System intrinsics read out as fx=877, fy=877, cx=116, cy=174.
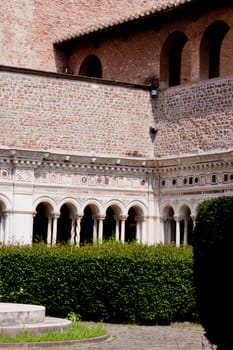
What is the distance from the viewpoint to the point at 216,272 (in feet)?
34.8

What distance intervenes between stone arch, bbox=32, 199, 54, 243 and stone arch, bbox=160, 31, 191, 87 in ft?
17.2

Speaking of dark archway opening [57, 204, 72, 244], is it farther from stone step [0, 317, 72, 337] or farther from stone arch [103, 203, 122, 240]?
stone step [0, 317, 72, 337]

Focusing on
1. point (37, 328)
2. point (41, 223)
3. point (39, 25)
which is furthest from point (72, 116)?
point (37, 328)

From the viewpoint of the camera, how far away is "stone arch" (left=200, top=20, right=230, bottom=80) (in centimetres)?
2536

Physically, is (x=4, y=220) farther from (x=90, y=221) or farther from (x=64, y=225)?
(x=90, y=221)

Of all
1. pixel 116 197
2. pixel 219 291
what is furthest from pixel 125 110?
pixel 219 291

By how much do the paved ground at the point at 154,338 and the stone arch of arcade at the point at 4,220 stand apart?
22.9 ft

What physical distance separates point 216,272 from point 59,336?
420cm

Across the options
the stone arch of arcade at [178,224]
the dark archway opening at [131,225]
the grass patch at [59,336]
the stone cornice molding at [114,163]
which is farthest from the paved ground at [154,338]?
the dark archway opening at [131,225]

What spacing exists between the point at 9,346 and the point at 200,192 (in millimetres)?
12369

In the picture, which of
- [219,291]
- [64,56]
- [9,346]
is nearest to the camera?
[219,291]

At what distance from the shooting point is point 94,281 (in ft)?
59.0

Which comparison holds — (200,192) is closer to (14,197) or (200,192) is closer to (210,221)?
(14,197)

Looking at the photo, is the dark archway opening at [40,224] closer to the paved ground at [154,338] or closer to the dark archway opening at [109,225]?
the dark archway opening at [109,225]
